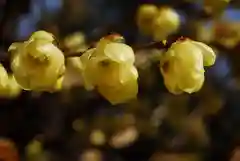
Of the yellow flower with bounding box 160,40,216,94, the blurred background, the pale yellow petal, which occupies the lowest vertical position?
the blurred background

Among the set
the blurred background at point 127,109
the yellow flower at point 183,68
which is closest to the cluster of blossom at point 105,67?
the yellow flower at point 183,68

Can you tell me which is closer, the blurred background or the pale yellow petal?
the pale yellow petal

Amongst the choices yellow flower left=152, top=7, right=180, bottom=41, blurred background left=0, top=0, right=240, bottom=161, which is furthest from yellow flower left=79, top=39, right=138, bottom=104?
yellow flower left=152, top=7, right=180, bottom=41

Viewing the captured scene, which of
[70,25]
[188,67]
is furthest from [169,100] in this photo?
[188,67]

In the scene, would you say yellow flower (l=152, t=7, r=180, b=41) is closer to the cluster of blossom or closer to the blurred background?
the blurred background

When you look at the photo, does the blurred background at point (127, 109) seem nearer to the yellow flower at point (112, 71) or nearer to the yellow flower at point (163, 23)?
the yellow flower at point (163, 23)

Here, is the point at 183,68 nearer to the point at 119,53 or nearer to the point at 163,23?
the point at 119,53

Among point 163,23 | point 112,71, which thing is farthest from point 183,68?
point 163,23
